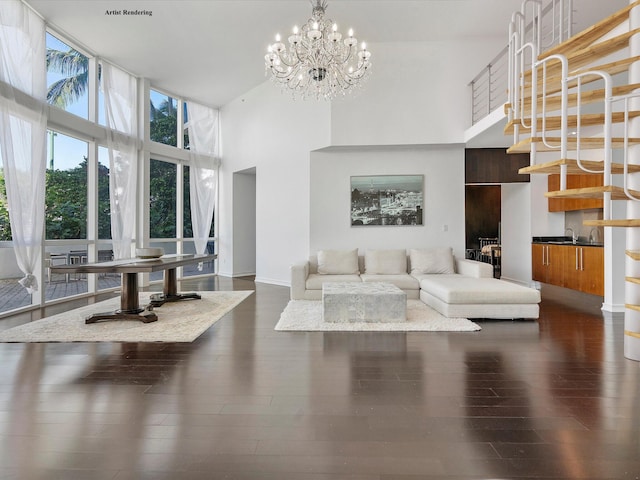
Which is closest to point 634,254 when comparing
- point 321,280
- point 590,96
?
point 590,96

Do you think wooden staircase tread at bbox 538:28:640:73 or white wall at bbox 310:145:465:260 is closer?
wooden staircase tread at bbox 538:28:640:73

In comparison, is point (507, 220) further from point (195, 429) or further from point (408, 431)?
point (195, 429)

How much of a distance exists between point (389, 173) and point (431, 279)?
2.18 metres

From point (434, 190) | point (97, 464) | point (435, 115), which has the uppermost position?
point (435, 115)

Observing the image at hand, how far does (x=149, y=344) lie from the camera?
331cm

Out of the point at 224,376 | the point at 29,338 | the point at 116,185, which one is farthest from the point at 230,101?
the point at 224,376

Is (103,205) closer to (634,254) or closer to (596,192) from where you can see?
(596,192)

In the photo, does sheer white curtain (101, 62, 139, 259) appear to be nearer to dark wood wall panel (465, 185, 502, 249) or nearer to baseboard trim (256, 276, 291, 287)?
baseboard trim (256, 276, 291, 287)

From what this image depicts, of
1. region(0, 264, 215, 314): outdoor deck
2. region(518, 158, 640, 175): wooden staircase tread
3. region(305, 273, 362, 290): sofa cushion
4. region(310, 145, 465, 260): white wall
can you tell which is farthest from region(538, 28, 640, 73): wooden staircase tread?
region(0, 264, 215, 314): outdoor deck

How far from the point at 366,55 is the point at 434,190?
285 centimetres

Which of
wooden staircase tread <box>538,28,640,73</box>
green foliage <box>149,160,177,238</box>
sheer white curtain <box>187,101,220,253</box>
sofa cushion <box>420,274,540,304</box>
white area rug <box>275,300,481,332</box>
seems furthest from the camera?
sheer white curtain <box>187,101,220,253</box>

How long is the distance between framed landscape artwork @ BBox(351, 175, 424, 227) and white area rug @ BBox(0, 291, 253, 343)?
9.19 feet

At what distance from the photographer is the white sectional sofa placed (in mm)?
4184

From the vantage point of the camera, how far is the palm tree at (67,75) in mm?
5297
